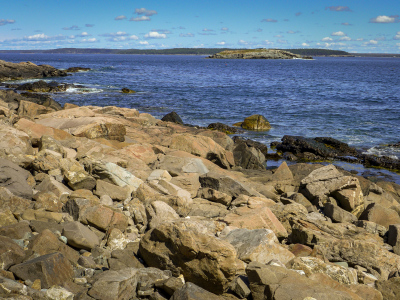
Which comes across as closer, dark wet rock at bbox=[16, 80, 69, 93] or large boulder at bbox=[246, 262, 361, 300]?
large boulder at bbox=[246, 262, 361, 300]

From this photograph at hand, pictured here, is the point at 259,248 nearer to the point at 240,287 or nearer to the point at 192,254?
the point at 240,287

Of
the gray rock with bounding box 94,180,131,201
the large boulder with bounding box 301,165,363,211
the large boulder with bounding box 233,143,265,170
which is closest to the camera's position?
the gray rock with bounding box 94,180,131,201

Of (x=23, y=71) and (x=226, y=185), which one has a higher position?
(x=23, y=71)

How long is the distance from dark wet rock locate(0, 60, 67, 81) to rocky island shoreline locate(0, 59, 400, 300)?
171 ft

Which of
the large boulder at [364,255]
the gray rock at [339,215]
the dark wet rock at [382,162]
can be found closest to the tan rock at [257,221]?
the large boulder at [364,255]

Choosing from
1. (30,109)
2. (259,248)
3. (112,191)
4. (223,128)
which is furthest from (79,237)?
(223,128)

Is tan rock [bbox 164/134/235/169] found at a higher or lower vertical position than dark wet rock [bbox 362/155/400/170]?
higher

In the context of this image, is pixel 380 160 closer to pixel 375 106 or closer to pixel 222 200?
pixel 222 200

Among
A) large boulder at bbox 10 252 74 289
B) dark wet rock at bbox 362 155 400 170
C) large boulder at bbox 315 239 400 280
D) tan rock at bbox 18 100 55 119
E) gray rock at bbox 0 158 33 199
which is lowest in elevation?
dark wet rock at bbox 362 155 400 170

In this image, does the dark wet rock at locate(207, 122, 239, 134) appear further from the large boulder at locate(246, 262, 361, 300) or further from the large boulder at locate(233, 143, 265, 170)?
the large boulder at locate(246, 262, 361, 300)

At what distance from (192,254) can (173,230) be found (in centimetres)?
44

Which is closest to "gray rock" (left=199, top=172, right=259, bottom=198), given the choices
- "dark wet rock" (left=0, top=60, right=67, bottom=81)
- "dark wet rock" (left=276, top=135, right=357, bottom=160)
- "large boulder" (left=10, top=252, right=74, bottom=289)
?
"large boulder" (left=10, top=252, right=74, bottom=289)

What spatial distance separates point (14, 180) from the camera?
6.94 m

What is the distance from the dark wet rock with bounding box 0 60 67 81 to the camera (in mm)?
57406
